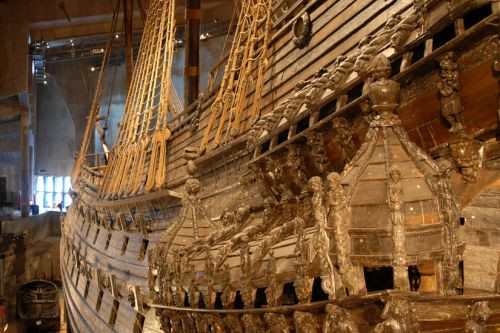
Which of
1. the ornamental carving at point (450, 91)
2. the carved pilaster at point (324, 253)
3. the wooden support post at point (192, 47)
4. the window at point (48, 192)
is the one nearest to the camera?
the carved pilaster at point (324, 253)

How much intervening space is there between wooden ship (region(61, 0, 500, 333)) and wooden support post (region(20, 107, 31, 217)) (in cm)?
1544

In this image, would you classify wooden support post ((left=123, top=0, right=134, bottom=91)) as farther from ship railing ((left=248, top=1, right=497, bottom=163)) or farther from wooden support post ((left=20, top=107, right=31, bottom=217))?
wooden support post ((left=20, top=107, right=31, bottom=217))

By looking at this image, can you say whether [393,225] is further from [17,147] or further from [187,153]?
[17,147]

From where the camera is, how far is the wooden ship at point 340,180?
2.49 metres

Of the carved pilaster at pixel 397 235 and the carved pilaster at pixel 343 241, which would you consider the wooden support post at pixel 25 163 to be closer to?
the carved pilaster at pixel 343 241

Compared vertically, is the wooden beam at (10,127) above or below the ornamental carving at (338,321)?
above

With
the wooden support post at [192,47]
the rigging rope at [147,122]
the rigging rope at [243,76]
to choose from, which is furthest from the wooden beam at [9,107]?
the rigging rope at [243,76]

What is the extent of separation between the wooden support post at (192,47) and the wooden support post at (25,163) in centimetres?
1200

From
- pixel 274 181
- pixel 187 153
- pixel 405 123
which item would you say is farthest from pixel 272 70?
pixel 405 123

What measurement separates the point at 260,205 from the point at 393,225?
2.29 m

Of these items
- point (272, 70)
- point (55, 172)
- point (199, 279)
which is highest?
point (55, 172)

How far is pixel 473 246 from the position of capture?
2.92m

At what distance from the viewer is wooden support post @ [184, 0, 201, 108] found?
938 cm

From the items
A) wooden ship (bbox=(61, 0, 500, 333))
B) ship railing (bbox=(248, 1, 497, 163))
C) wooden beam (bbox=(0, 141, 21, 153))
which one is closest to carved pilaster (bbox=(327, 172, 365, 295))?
wooden ship (bbox=(61, 0, 500, 333))
